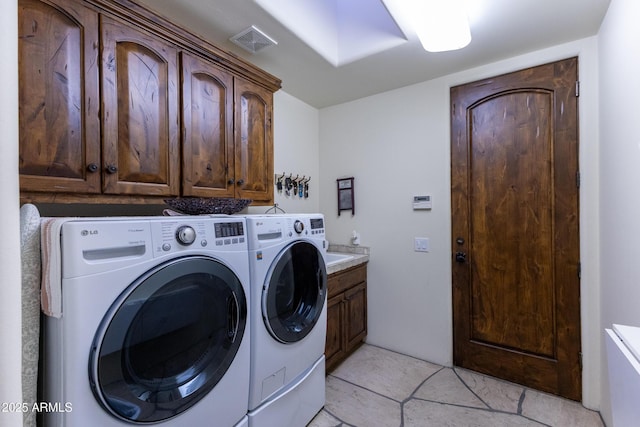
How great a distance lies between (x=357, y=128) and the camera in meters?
2.75

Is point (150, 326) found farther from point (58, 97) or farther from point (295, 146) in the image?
point (295, 146)

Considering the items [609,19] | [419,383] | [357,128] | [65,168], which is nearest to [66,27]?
[65,168]

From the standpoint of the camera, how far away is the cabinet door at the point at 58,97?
971 millimetres

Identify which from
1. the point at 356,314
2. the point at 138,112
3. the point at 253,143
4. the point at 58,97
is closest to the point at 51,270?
the point at 58,97

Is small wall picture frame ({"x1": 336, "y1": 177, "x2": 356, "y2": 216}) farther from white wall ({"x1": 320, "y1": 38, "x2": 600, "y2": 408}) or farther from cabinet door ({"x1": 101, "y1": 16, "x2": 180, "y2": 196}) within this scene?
cabinet door ({"x1": 101, "y1": 16, "x2": 180, "y2": 196})

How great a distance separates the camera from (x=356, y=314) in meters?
Result: 2.47

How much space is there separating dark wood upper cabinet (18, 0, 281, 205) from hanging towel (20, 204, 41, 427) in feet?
0.96

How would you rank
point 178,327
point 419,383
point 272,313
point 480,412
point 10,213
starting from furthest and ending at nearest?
point 419,383
point 480,412
point 272,313
point 178,327
point 10,213

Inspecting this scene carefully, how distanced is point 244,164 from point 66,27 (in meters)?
0.97

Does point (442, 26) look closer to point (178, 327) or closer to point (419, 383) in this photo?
point (178, 327)

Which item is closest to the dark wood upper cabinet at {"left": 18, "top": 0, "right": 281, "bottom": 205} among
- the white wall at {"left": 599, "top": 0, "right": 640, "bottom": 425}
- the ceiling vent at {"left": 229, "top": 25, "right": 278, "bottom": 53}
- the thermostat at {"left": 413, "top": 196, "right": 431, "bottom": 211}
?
the ceiling vent at {"left": 229, "top": 25, "right": 278, "bottom": 53}

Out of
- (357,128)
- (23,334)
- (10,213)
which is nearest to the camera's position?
(10,213)

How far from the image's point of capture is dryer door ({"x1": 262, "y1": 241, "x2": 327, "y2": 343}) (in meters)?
1.38

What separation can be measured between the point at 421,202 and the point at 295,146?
50.5 inches
